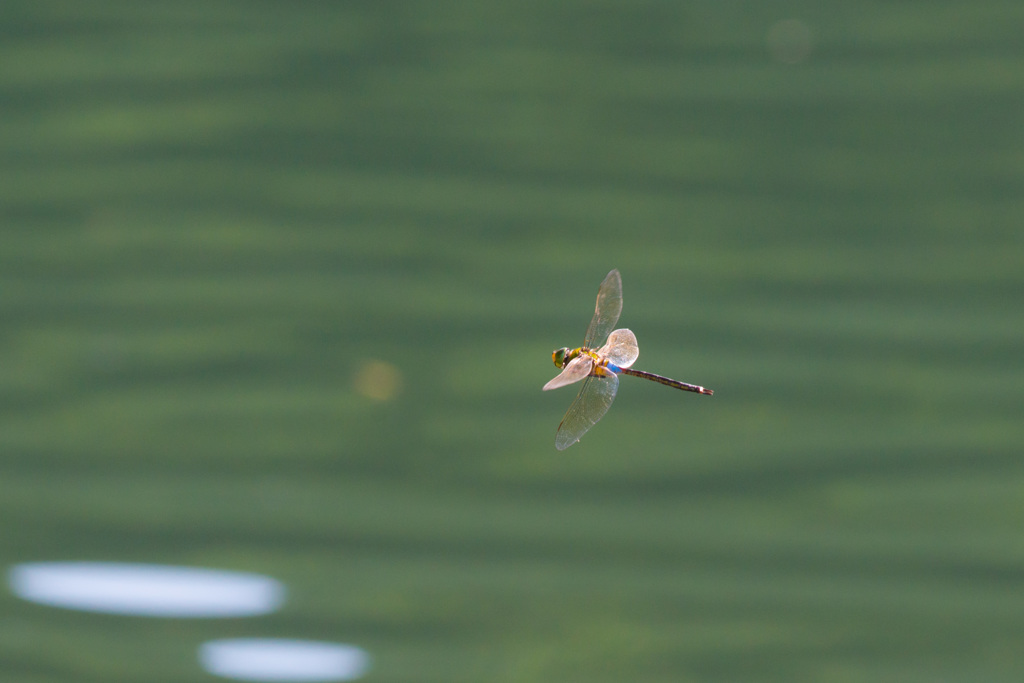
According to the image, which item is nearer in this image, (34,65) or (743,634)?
(743,634)

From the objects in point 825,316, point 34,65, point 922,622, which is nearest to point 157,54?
point 34,65

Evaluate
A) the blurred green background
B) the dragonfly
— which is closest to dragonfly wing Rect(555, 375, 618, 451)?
the dragonfly

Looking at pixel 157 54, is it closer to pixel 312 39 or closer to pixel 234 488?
pixel 312 39

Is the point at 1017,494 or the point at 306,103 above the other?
the point at 306,103

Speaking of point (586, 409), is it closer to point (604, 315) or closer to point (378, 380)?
point (604, 315)

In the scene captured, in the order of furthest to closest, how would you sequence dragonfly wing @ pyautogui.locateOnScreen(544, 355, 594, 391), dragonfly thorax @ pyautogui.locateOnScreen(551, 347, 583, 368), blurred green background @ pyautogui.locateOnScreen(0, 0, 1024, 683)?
1. blurred green background @ pyautogui.locateOnScreen(0, 0, 1024, 683)
2. dragonfly thorax @ pyautogui.locateOnScreen(551, 347, 583, 368)
3. dragonfly wing @ pyautogui.locateOnScreen(544, 355, 594, 391)

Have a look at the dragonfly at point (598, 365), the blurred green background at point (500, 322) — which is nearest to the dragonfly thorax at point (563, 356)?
the dragonfly at point (598, 365)

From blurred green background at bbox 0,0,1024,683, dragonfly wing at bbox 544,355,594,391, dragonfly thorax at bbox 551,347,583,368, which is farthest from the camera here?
blurred green background at bbox 0,0,1024,683

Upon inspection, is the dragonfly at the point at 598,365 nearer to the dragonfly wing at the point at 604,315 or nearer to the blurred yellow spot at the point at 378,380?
the dragonfly wing at the point at 604,315

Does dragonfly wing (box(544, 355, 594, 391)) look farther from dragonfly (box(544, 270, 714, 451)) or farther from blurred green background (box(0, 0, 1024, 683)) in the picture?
blurred green background (box(0, 0, 1024, 683))
